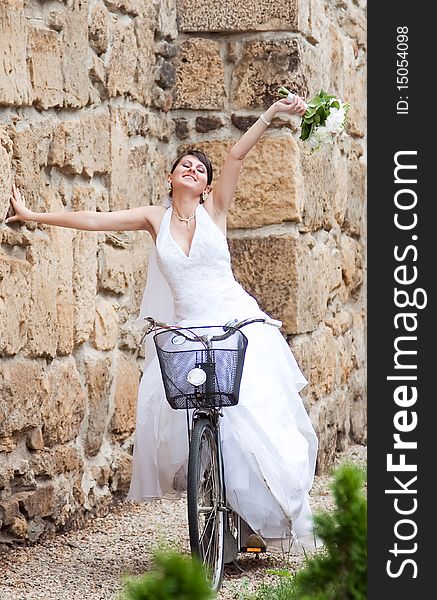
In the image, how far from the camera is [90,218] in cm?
466

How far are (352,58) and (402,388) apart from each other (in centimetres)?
633

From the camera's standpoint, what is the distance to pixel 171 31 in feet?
20.9

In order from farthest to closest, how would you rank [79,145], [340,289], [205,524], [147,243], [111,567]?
[340,289] → [147,243] → [79,145] → [111,567] → [205,524]


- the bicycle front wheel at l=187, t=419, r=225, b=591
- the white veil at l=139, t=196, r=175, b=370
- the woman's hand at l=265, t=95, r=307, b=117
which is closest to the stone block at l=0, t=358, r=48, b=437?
the white veil at l=139, t=196, r=175, b=370

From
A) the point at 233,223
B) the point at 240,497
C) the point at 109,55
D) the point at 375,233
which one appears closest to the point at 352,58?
the point at 233,223

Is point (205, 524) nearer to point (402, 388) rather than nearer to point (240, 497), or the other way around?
point (240, 497)

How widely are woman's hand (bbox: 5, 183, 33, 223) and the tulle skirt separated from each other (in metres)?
0.70

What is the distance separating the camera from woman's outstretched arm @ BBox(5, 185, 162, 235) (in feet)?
15.1

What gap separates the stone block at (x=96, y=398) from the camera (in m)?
5.38

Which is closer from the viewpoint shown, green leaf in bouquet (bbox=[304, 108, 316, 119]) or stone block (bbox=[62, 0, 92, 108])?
green leaf in bouquet (bbox=[304, 108, 316, 119])

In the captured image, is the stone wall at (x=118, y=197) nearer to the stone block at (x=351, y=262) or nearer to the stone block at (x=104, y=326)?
the stone block at (x=104, y=326)

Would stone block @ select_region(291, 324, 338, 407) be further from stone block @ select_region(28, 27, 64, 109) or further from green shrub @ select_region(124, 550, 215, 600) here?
green shrub @ select_region(124, 550, 215, 600)

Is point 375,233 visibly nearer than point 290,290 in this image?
Yes

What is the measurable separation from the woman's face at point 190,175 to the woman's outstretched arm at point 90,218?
139 millimetres
